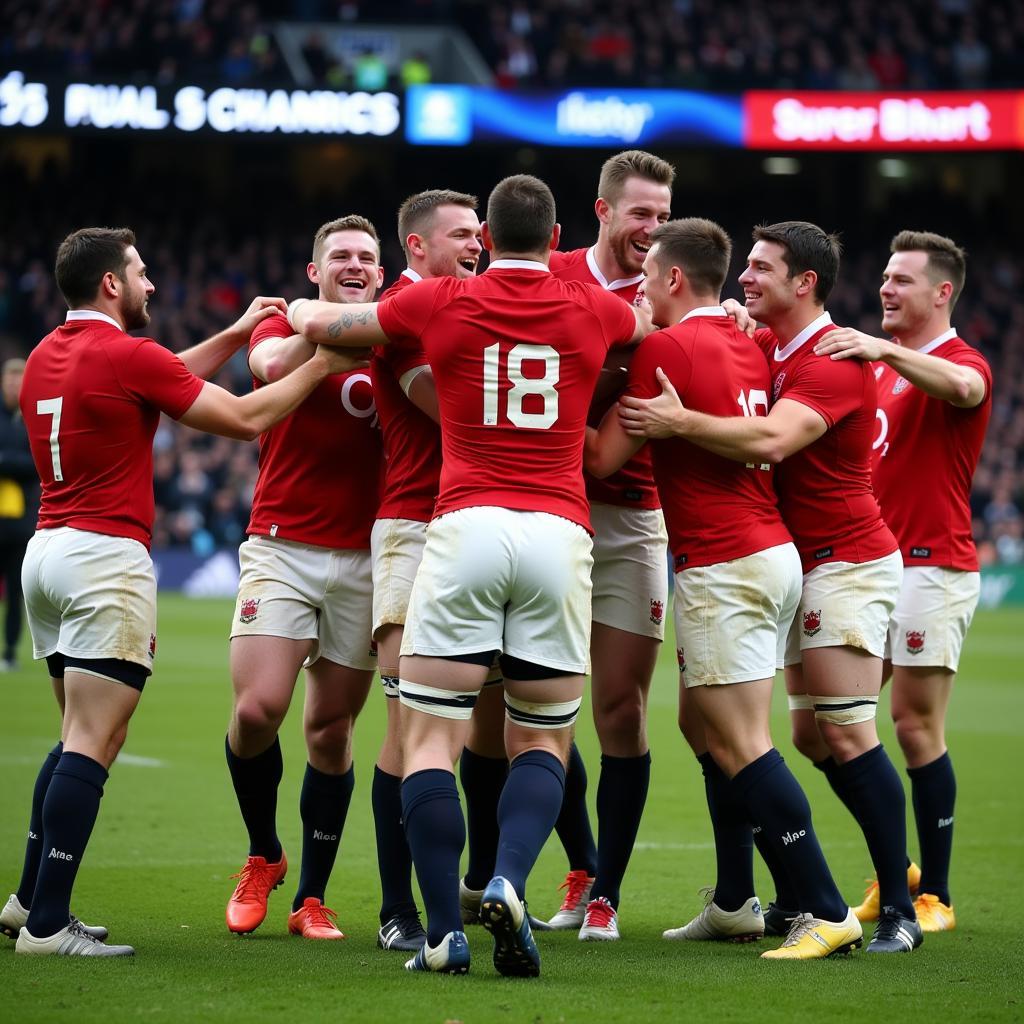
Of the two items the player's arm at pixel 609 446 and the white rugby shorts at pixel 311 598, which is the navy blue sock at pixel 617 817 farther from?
the player's arm at pixel 609 446

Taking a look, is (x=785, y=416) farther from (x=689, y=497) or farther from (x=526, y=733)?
(x=526, y=733)

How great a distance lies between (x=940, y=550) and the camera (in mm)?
6531

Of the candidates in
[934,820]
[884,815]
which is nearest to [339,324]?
[884,815]

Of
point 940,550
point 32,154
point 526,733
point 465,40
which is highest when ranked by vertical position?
point 465,40

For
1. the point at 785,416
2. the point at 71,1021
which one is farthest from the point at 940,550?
the point at 71,1021

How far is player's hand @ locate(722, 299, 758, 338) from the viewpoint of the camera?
5.85 m

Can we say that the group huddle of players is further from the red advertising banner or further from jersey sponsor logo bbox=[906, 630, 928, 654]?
the red advertising banner

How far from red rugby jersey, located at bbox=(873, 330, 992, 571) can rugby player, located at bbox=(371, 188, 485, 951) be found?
1.96 m

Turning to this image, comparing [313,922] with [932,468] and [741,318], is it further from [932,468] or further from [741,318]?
[932,468]

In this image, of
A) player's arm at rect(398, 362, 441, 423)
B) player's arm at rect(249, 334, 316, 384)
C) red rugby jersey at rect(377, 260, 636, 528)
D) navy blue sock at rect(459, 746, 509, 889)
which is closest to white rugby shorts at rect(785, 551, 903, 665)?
red rugby jersey at rect(377, 260, 636, 528)

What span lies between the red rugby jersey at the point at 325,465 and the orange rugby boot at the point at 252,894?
1271 millimetres

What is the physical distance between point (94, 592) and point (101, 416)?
608 mm

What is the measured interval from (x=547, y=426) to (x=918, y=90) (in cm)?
2772

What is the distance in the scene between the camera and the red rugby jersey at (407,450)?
5766 mm
